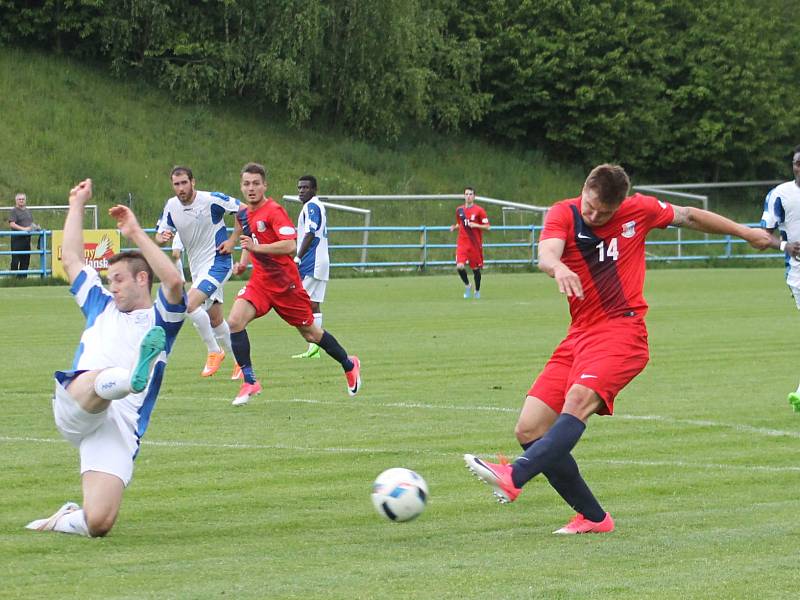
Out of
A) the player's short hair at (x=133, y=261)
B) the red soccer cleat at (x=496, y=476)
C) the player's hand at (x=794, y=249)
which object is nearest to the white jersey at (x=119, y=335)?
the player's short hair at (x=133, y=261)

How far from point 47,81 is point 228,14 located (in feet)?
20.3

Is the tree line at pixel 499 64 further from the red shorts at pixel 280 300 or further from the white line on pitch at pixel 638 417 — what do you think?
the white line on pitch at pixel 638 417

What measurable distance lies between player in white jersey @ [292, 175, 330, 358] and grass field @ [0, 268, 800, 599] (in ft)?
4.54

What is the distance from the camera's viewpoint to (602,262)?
726cm

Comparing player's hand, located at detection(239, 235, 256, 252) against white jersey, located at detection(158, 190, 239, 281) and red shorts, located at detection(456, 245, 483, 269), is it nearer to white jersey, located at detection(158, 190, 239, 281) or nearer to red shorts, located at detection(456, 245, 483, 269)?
white jersey, located at detection(158, 190, 239, 281)

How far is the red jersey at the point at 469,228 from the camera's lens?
2897cm

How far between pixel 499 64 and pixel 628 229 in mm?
49600

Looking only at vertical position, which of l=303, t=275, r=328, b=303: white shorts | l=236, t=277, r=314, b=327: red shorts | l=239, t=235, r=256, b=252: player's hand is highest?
l=239, t=235, r=256, b=252: player's hand

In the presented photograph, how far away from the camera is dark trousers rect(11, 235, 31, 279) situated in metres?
32.3

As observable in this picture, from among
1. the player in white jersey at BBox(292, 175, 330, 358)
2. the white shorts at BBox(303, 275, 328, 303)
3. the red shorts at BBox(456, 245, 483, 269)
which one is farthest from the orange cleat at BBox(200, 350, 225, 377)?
the red shorts at BBox(456, 245, 483, 269)

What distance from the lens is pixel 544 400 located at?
23.7 ft

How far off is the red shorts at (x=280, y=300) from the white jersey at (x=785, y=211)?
4221mm

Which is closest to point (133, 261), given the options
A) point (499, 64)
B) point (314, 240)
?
point (314, 240)

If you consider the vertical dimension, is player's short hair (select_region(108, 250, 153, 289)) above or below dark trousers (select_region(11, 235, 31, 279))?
above
